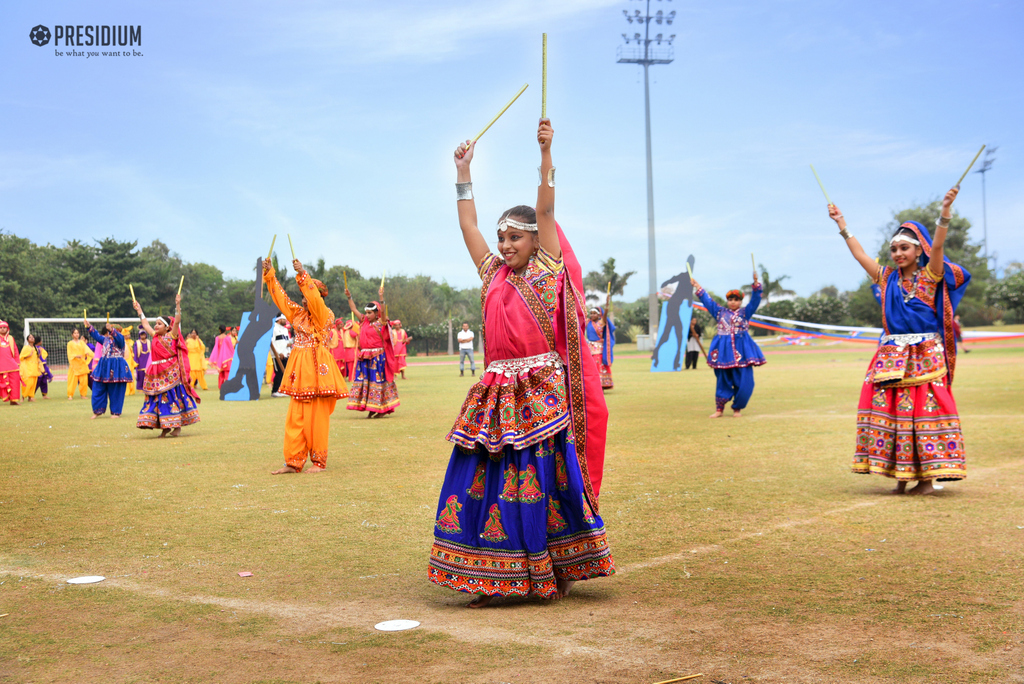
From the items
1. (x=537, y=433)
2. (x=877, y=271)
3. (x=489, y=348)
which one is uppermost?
(x=877, y=271)

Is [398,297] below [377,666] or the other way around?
the other way around

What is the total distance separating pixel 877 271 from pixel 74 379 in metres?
20.4

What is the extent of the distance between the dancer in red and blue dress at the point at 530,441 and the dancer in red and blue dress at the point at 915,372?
11.2 feet

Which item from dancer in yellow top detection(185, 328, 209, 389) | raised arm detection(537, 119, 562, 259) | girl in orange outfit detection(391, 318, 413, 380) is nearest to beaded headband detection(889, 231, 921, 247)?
raised arm detection(537, 119, 562, 259)

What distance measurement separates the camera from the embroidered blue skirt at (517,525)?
4.02 metres

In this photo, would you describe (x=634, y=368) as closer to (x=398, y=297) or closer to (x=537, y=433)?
(x=537, y=433)

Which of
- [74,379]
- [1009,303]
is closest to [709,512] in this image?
[74,379]

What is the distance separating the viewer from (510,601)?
4211 millimetres

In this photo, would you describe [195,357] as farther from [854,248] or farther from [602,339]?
[854,248]

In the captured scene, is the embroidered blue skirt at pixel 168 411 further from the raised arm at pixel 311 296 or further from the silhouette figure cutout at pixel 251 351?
the silhouette figure cutout at pixel 251 351

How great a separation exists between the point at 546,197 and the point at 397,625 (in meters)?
2.04

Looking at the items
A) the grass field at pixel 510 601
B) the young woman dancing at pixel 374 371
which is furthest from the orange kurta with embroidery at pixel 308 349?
the young woman dancing at pixel 374 371

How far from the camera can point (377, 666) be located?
3.25 metres

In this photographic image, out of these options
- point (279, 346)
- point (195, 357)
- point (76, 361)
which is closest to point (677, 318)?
point (279, 346)
